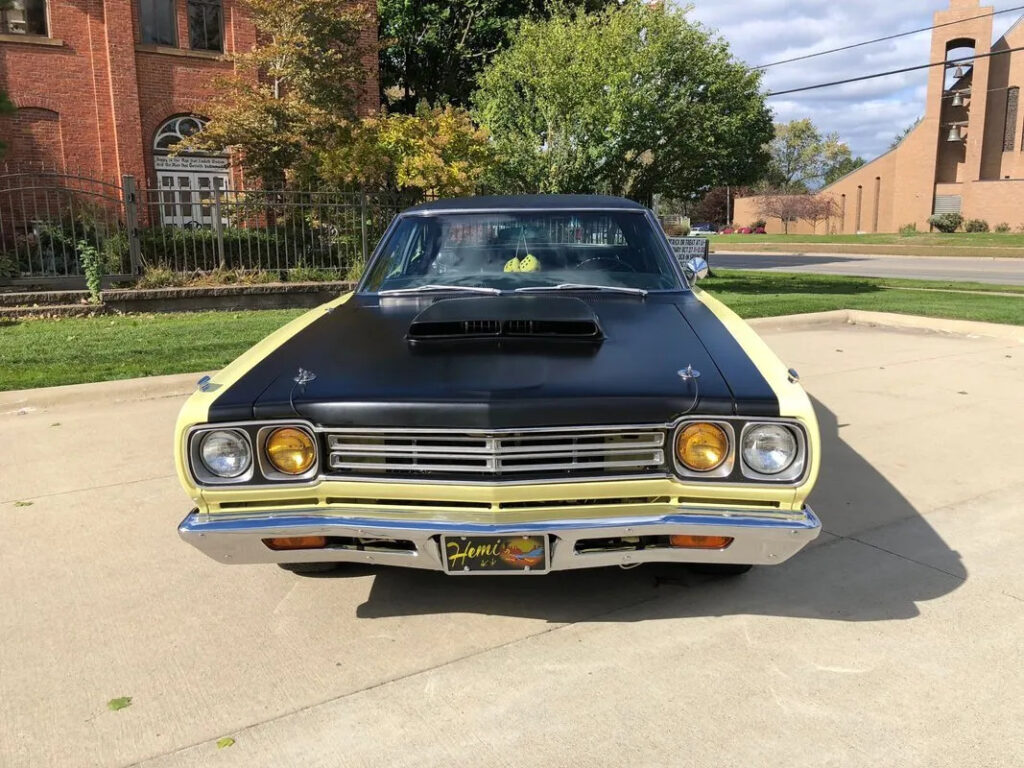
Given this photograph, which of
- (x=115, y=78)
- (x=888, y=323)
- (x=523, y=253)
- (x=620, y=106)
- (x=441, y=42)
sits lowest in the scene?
(x=888, y=323)

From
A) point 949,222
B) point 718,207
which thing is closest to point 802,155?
point 718,207

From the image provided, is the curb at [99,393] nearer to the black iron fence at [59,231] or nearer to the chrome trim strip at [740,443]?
the black iron fence at [59,231]

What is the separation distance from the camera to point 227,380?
10.1 ft

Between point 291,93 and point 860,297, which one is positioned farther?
point 291,93

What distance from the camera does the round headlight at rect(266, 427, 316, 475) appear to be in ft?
9.20

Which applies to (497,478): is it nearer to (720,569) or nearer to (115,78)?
(720,569)

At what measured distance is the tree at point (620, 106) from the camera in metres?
13.0

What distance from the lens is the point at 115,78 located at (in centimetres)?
1712

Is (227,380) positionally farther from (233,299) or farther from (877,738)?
(233,299)

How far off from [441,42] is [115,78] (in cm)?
853

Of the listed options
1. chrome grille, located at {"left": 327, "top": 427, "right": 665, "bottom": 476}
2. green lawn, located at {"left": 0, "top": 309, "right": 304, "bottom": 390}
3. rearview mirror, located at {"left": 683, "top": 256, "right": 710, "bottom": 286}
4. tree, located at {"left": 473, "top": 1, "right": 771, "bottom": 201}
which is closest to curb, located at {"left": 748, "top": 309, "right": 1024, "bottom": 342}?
tree, located at {"left": 473, "top": 1, "right": 771, "bottom": 201}

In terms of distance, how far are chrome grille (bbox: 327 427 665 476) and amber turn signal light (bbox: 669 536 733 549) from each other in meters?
0.27

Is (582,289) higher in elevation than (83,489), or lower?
higher

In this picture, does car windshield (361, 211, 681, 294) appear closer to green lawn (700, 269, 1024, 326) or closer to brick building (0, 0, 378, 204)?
green lawn (700, 269, 1024, 326)
